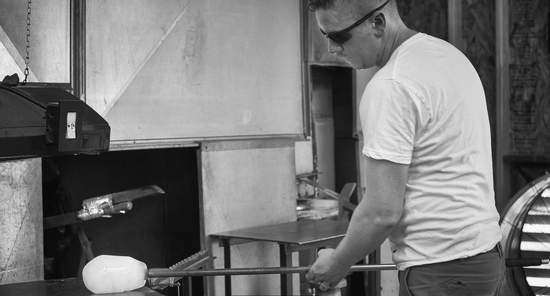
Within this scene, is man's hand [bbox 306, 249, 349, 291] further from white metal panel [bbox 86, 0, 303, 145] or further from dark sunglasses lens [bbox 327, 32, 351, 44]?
white metal panel [bbox 86, 0, 303, 145]

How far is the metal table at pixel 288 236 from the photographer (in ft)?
11.6

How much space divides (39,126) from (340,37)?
104 centimetres

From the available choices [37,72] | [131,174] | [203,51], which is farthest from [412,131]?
[131,174]

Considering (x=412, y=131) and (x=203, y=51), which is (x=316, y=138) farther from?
(x=412, y=131)

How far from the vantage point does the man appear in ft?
5.43

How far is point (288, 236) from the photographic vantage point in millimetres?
3676

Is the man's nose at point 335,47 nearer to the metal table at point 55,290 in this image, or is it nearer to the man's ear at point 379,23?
the man's ear at point 379,23

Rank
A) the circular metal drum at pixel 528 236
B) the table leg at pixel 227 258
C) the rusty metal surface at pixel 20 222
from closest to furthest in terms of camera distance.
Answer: the rusty metal surface at pixel 20 222, the circular metal drum at pixel 528 236, the table leg at pixel 227 258

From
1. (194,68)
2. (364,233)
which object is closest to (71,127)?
(364,233)

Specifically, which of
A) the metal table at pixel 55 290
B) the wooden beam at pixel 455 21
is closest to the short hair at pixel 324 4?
the metal table at pixel 55 290

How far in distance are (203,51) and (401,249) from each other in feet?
7.42

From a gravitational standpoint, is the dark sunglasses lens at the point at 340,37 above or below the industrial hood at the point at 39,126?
above

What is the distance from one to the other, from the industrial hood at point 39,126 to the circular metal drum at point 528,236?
218 centimetres

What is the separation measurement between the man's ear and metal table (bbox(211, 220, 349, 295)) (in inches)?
72.6
